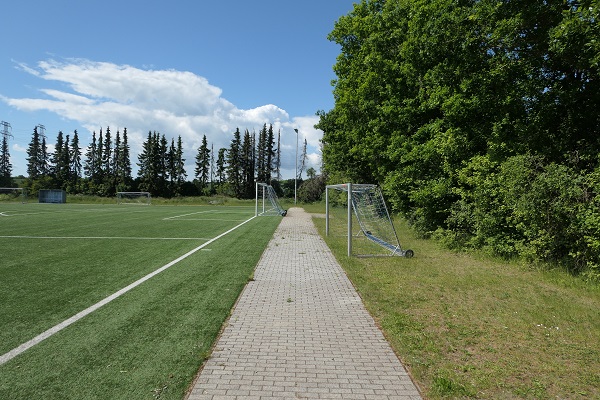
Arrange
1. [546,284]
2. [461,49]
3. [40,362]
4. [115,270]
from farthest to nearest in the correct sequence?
[461,49] → [115,270] → [546,284] → [40,362]

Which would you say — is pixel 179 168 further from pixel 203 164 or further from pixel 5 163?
pixel 5 163

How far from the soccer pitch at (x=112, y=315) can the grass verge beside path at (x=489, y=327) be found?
229cm

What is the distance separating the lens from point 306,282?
7.57 meters

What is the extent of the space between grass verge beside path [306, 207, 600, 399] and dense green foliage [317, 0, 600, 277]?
1.24 m

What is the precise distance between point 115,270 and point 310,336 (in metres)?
5.46

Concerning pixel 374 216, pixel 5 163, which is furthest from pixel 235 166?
pixel 374 216

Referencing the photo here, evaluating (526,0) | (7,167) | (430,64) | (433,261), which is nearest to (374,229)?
(433,261)

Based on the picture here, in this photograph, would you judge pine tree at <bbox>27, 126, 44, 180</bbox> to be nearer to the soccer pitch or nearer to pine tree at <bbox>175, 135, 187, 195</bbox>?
pine tree at <bbox>175, 135, 187, 195</bbox>

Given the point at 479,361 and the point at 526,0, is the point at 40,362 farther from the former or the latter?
the point at 526,0

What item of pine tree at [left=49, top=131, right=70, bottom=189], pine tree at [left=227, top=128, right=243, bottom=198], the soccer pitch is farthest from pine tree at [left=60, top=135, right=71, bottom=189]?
the soccer pitch

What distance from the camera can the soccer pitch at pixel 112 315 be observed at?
3346mm

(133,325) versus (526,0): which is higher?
(526,0)

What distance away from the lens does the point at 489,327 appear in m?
4.97

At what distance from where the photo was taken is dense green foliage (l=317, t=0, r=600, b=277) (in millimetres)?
7914
